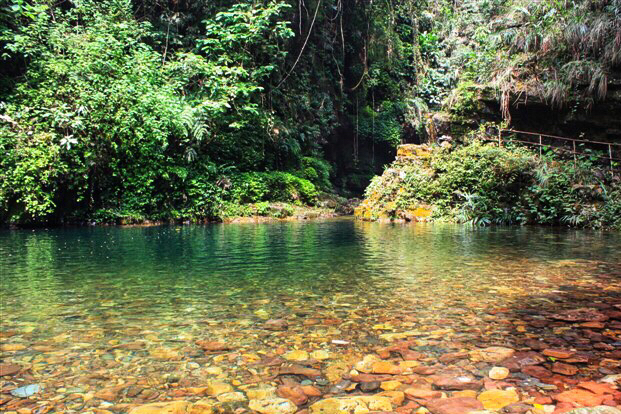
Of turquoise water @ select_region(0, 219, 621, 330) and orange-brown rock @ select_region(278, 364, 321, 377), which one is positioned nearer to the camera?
orange-brown rock @ select_region(278, 364, 321, 377)

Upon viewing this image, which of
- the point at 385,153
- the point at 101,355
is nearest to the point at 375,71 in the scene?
the point at 385,153

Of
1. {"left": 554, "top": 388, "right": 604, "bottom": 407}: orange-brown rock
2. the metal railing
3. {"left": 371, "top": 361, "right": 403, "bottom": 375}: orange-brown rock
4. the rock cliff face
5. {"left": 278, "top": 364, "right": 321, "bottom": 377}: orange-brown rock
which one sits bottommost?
{"left": 554, "top": 388, "right": 604, "bottom": 407}: orange-brown rock

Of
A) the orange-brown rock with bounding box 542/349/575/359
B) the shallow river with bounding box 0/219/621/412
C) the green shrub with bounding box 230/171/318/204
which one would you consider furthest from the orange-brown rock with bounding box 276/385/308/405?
the green shrub with bounding box 230/171/318/204

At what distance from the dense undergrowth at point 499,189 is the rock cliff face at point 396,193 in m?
0.03

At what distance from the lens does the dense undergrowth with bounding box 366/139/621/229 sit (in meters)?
10.9

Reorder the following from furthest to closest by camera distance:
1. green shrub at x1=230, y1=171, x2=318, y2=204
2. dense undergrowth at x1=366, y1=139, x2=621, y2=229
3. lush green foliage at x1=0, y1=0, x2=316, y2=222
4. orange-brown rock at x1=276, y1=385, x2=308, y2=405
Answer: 1. green shrub at x1=230, y1=171, x2=318, y2=204
2. dense undergrowth at x1=366, y1=139, x2=621, y2=229
3. lush green foliage at x1=0, y1=0, x2=316, y2=222
4. orange-brown rock at x1=276, y1=385, x2=308, y2=405

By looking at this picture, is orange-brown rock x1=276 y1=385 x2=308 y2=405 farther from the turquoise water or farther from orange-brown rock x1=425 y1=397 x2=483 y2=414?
the turquoise water

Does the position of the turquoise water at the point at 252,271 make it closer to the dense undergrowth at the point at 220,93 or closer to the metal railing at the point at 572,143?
the dense undergrowth at the point at 220,93

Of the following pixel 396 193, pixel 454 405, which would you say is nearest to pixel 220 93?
pixel 396 193

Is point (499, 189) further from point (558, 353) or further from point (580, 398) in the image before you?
point (580, 398)

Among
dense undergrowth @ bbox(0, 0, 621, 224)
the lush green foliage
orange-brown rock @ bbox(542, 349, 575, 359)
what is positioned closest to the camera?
orange-brown rock @ bbox(542, 349, 575, 359)

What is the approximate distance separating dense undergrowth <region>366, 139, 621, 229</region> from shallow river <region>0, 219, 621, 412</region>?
18.2 feet

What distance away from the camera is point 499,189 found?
488 inches

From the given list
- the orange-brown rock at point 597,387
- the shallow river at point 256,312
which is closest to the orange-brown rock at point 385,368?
the shallow river at point 256,312
